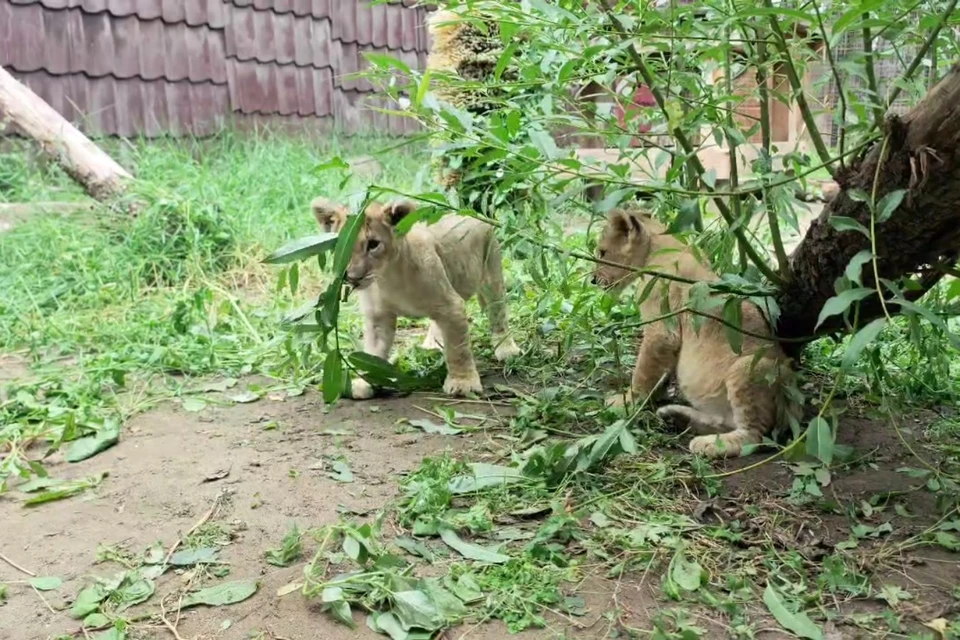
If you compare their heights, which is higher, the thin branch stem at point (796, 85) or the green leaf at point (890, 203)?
the thin branch stem at point (796, 85)

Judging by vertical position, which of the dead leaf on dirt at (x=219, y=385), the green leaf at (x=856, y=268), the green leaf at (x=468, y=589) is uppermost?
the green leaf at (x=856, y=268)

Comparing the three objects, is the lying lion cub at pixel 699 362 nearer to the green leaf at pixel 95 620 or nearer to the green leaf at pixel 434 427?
the green leaf at pixel 434 427

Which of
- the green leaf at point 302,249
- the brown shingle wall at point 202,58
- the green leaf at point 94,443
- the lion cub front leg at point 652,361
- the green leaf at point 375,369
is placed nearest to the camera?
the green leaf at point 302,249

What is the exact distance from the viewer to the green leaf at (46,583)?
2.61 m

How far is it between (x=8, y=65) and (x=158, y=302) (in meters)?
4.12

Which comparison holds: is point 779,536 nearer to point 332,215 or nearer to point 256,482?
point 256,482

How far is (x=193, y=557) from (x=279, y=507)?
0.40 m

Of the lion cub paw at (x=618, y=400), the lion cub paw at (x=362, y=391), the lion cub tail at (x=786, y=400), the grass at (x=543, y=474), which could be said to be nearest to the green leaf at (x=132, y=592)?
A: the grass at (x=543, y=474)

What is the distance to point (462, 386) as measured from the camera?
4.29m

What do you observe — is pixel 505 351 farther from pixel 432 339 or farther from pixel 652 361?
pixel 652 361

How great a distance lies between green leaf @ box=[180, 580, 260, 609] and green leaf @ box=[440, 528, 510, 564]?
60 cm

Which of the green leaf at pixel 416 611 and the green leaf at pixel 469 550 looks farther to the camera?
the green leaf at pixel 469 550

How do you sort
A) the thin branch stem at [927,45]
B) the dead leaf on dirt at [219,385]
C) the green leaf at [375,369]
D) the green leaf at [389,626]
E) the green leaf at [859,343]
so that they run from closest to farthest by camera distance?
1. the green leaf at [859,343]
2. the thin branch stem at [927,45]
3. the green leaf at [389,626]
4. the green leaf at [375,369]
5. the dead leaf on dirt at [219,385]

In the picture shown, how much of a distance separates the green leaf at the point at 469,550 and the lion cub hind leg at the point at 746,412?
3.60ft
